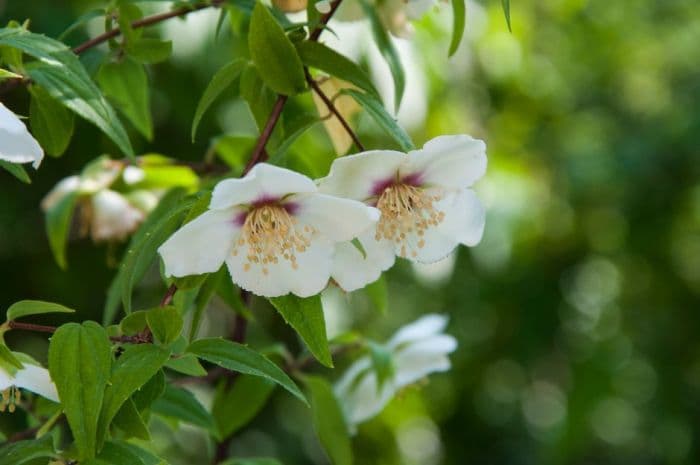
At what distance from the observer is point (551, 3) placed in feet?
9.53

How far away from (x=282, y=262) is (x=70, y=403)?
180 millimetres

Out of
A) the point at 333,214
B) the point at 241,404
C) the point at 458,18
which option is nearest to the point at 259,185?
the point at 333,214

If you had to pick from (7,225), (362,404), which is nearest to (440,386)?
(7,225)

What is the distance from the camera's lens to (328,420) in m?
1.22

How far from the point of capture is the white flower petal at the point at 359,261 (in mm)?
837

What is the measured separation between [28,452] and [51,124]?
0.28 metres

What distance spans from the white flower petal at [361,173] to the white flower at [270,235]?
0.02m

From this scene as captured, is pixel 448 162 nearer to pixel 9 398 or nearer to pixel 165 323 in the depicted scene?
pixel 165 323

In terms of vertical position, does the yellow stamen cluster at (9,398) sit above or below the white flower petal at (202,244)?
below

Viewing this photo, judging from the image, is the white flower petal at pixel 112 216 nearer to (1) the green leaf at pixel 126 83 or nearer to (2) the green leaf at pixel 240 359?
(1) the green leaf at pixel 126 83

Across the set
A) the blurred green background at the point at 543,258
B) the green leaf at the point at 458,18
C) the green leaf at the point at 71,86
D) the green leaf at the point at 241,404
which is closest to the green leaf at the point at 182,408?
the green leaf at the point at 241,404

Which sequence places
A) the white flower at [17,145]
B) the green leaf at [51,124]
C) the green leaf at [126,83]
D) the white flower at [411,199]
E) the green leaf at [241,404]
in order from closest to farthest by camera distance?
the white flower at [17,145], the white flower at [411,199], the green leaf at [51,124], the green leaf at [126,83], the green leaf at [241,404]

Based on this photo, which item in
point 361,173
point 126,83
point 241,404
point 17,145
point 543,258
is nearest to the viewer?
point 17,145

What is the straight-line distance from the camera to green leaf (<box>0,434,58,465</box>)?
2.49 ft
